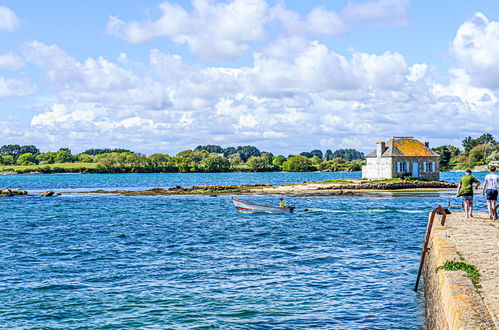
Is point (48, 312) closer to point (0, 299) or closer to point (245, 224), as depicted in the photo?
point (0, 299)

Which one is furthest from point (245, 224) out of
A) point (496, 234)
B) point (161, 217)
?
point (496, 234)

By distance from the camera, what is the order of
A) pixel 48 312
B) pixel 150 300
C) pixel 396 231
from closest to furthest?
pixel 48 312 → pixel 150 300 → pixel 396 231

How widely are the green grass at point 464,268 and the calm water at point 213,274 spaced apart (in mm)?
2201

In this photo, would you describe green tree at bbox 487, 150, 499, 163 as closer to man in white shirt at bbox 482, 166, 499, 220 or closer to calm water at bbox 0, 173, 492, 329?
calm water at bbox 0, 173, 492, 329

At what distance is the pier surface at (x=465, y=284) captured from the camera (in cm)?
905

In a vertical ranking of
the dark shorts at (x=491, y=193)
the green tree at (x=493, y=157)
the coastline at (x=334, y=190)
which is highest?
the green tree at (x=493, y=157)

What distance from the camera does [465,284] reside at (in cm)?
1099

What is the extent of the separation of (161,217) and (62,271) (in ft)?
80.4

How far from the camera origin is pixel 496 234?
18688 millimetres

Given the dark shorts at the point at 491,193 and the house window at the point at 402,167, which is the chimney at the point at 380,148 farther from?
the dark shorts at the point at 491,193

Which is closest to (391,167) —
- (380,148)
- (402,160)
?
(402,160)

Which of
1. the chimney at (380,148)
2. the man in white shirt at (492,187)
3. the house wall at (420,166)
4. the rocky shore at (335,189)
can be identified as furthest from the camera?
the chimney at (380,148)

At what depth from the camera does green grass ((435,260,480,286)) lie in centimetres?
1181

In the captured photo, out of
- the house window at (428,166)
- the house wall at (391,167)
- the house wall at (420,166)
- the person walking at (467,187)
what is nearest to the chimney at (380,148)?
the house wall at (391,167)
